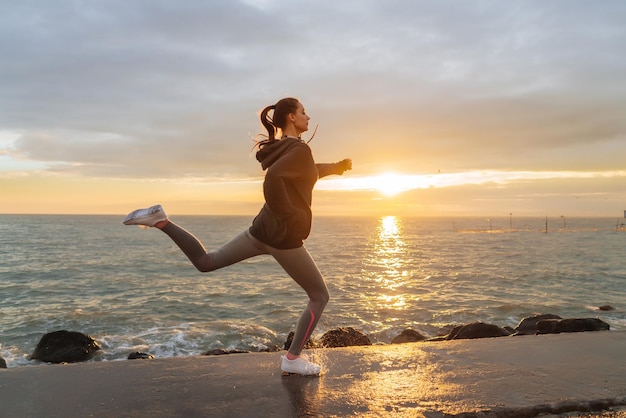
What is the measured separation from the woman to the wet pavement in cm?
44

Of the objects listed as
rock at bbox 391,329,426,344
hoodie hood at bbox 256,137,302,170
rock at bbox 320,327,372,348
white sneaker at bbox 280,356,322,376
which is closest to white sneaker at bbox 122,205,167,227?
hoodie hood at bbox 256,137,302,170

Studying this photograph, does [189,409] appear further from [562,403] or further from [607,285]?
[607,285]

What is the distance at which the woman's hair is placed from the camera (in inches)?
159

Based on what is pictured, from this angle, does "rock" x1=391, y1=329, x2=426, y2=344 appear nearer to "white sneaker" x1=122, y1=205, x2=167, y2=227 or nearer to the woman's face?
the woman's face

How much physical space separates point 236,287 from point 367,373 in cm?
2254

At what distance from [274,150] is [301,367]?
1.83 meters

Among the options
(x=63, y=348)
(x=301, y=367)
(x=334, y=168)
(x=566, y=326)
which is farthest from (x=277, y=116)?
(x=63, y=348)

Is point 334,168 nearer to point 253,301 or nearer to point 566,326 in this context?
point 566,326

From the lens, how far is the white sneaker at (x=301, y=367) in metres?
4.16

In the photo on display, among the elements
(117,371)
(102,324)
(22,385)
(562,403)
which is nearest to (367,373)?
(562,403)

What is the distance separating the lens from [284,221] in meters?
3.84

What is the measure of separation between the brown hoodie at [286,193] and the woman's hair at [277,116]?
197mm

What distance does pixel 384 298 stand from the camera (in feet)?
74.9

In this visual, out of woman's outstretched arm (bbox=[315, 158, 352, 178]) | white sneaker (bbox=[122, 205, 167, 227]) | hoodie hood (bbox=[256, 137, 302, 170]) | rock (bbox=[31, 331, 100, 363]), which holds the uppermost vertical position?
hoodie hood (bbox=[256, 137, 302, 170])
